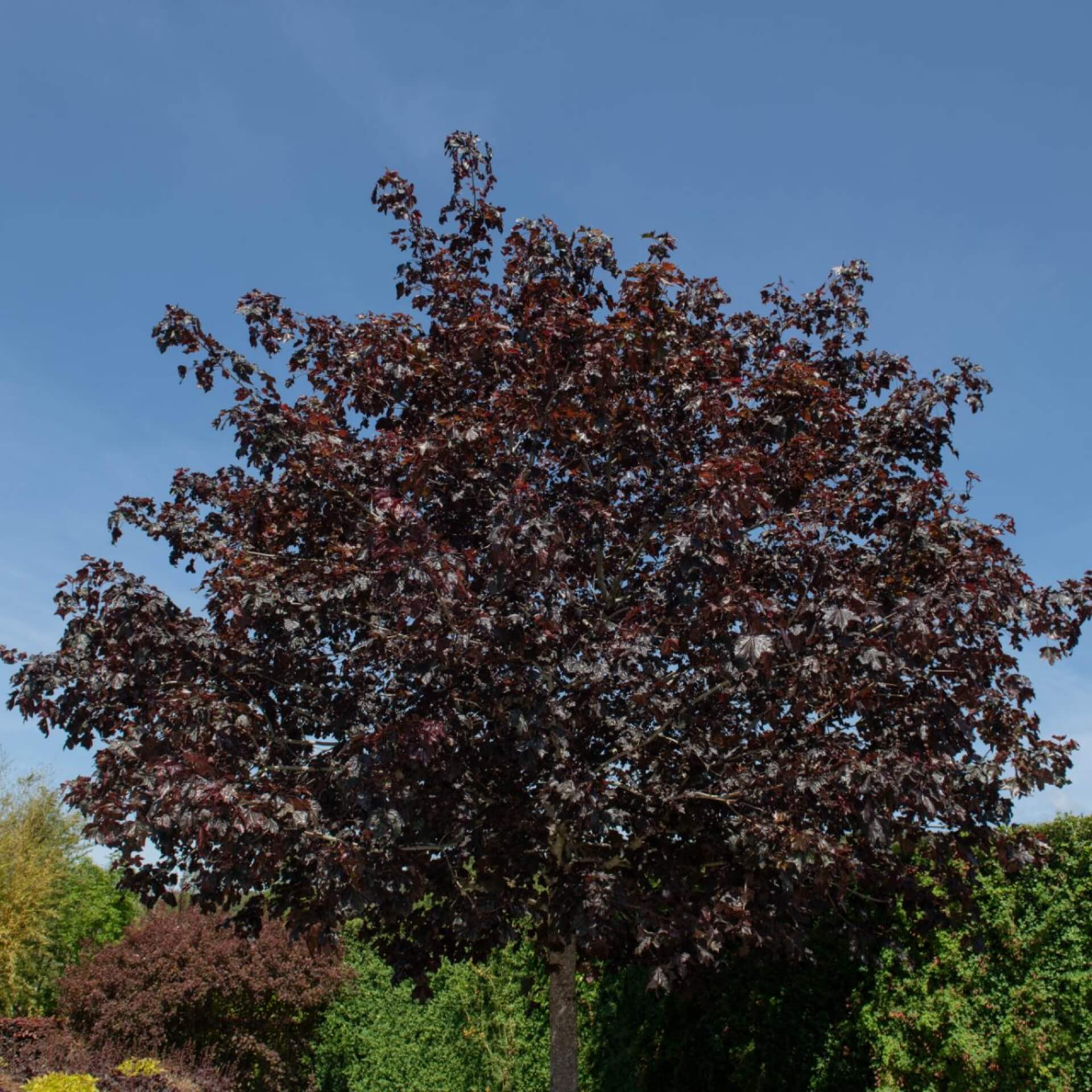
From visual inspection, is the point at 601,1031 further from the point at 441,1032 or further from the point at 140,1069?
the point at 140,1069

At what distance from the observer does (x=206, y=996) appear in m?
15.1

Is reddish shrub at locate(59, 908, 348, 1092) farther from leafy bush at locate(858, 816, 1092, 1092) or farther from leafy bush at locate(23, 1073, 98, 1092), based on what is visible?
leafy bush at locate(858, 816, 1092, 1092)

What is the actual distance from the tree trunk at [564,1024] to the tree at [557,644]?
0.04m

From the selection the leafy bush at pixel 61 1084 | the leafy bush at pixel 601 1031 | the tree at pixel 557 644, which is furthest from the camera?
the leafy bush at pixel 601 1031

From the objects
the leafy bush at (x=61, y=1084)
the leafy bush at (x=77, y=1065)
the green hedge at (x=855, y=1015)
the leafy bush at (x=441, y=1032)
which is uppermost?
the green hedge at (x=855, y=1015)

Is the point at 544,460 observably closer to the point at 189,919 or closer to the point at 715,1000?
the point at 715,1000

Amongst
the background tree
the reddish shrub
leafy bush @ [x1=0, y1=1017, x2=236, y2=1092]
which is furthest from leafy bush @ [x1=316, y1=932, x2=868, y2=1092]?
the background tree

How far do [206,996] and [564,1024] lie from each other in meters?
9.02

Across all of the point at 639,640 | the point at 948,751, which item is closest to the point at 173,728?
the point at 639,640

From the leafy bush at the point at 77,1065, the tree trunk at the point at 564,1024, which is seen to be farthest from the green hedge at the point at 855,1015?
the leafy bush at the point at 77,1065

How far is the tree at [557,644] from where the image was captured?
6219 millimetres

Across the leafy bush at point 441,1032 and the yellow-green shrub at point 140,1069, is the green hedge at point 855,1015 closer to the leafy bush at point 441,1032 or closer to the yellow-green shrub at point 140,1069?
the leafy bush at point 441,1032

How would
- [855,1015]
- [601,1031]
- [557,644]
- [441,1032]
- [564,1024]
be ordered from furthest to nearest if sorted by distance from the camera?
[441,1032], [601,1031], [855,1015], [564,1024], [557,644]

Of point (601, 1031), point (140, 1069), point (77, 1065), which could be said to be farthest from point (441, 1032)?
point (77, 1065)
